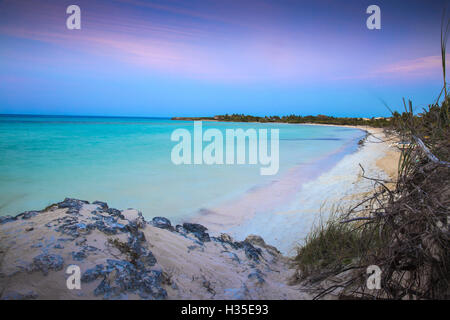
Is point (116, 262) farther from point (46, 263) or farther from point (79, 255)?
point (46, 263)

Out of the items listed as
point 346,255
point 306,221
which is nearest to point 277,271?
point 346,255

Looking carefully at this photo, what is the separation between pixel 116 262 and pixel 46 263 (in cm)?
44

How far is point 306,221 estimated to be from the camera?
16.4 ft

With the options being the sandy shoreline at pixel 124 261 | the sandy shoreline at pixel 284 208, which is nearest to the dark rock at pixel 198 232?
the sandy shoreline at pixel 124 261

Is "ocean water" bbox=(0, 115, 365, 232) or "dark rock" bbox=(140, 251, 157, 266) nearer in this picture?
"dark rock" bbox=(140, 251, 157, 266)

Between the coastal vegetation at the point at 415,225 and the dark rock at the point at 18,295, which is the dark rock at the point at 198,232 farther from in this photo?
the dark rock at the point at 18,295

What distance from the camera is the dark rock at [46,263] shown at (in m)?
1.75

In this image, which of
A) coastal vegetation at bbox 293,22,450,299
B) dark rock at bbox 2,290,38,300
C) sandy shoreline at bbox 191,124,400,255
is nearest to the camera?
dark rock at bbox 2,290,38,300

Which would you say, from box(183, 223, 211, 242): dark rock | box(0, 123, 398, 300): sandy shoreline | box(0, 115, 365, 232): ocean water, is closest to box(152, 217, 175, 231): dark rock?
box(0, 123, 398, 300): sandy shoreline

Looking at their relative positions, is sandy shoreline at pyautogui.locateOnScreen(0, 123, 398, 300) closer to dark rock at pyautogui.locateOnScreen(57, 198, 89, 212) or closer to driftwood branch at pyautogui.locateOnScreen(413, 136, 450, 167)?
dark rock at pyautogui.locateOnScreen(57, 198, 89, 212)

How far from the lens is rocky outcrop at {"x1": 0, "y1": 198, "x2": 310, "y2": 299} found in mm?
1717

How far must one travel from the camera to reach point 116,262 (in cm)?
197
